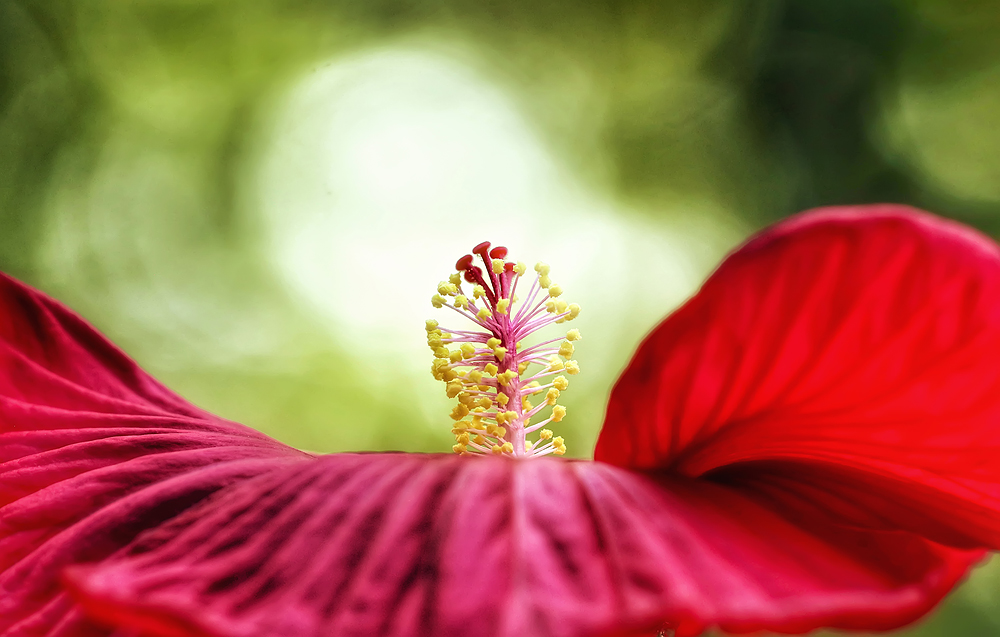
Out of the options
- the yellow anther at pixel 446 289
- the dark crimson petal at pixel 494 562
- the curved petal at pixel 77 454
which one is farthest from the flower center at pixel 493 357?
the dark crimson petal at pixel 494 562

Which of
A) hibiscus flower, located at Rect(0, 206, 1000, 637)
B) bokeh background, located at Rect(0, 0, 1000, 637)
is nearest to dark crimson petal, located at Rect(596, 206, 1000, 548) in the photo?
hibiscus flower, located at Rect(0, 206, 1000, 637)

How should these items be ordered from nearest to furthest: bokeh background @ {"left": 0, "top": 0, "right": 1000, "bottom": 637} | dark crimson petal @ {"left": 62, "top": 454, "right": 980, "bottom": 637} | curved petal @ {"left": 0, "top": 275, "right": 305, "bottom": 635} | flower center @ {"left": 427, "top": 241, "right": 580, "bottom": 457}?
dark crimson petal @ {"left": 62, "top": 454, "right": 980, "bottom": 637}
curved petal @ {"left": 0, "top": 275, "right": 305, "bottom": 635}
flower center @ {"left": 427, "top": 241, "right": 580, "bottom": 457}
bokeh background @ {"left": 0, "top": 0, "right": 1000, "bottom": 637}

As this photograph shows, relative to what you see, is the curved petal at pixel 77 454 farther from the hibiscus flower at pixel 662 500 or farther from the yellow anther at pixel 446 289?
the yellow anther at pixel 446 289

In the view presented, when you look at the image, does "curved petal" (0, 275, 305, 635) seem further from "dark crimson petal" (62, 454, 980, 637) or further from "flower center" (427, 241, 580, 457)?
"flower center" (427, 241, 580, 457)

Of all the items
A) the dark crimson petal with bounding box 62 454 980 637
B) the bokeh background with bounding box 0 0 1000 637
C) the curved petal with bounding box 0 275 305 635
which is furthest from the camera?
the bokeh background with bounding box 0 0 1000 637

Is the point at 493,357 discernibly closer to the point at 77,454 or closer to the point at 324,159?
the point at 77,454

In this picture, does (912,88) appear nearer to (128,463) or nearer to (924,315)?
(924,315)

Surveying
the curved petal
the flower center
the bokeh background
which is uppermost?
the bokeh background
